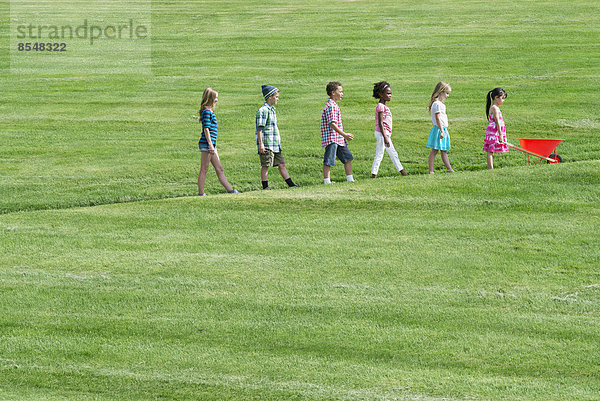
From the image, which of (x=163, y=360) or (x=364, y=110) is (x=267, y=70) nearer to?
(x=364, y=110)

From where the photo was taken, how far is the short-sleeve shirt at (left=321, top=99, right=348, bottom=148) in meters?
12.8

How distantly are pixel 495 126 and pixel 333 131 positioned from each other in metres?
3.03

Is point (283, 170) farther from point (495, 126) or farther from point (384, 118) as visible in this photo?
point (495, 126)

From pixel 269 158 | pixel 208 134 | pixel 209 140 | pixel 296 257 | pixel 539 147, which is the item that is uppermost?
pixel 208 134

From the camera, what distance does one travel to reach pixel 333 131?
12969 millimetres

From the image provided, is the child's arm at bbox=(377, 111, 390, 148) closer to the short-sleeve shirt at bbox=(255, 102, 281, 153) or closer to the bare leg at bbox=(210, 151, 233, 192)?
the short-sleeve shirt at bbox=(255, 102, 281, 153)

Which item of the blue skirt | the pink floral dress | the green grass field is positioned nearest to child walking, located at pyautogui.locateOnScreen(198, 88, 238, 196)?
the green grass field

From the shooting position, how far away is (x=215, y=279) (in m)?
8.95

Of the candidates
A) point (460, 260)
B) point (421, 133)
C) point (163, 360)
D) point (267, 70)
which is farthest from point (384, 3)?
point (163, 360)

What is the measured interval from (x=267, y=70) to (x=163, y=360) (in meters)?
19.6

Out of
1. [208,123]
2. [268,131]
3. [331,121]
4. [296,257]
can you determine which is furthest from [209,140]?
[296,257]

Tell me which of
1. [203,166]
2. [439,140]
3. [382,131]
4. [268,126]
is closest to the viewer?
[268,126]

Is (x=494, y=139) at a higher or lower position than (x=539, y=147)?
higher

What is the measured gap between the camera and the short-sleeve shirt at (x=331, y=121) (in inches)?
504
